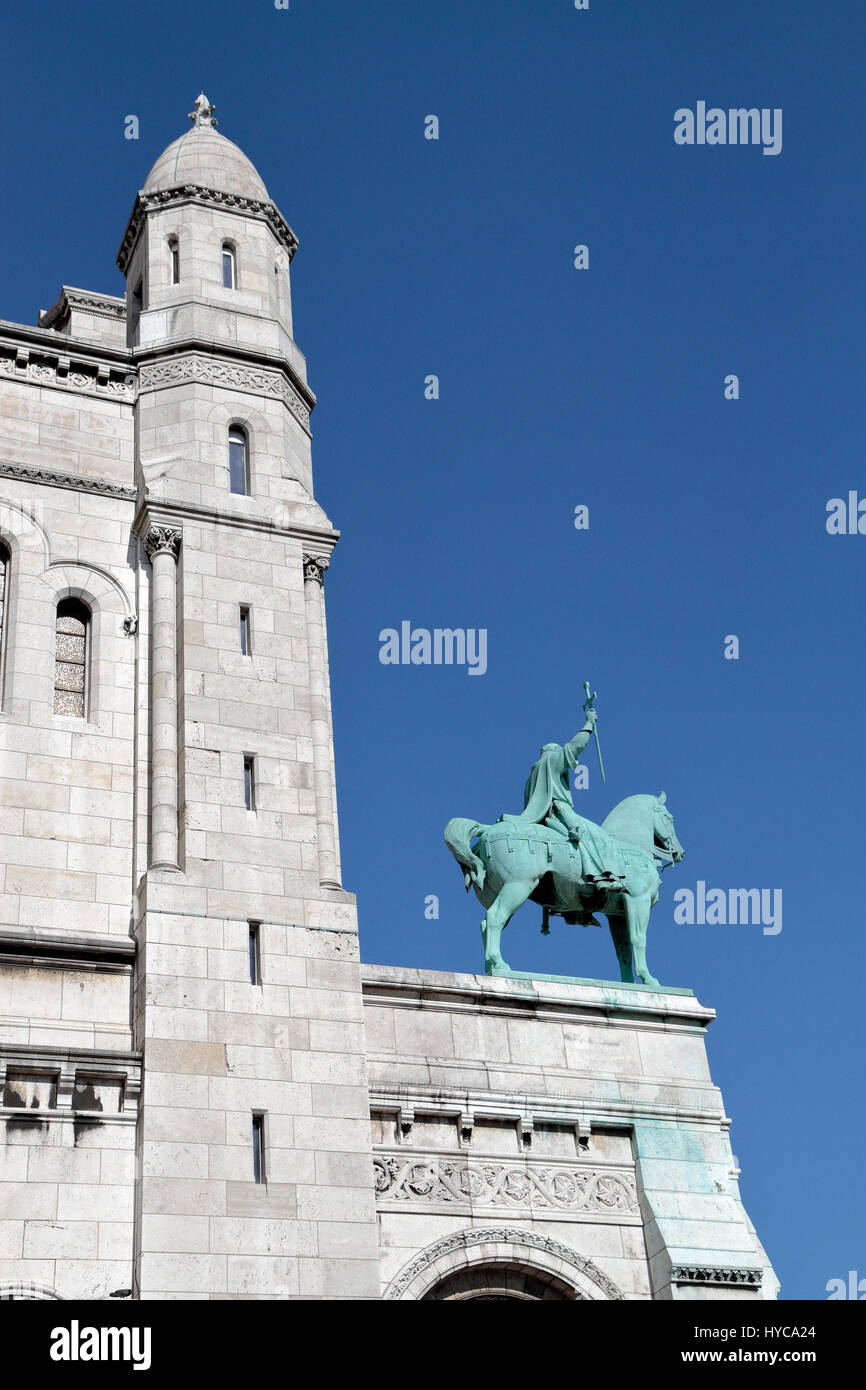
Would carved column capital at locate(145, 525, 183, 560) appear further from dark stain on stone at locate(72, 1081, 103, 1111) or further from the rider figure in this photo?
dark stain on stone at locate(72, 1081, 103, 1111)

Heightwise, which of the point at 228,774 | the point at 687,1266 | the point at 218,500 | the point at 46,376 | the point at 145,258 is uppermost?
the point at 145,258

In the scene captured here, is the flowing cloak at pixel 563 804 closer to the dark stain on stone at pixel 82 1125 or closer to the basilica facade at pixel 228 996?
the basilica facade at pixel 228 996

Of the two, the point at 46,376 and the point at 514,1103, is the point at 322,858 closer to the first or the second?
the point at 514,1103

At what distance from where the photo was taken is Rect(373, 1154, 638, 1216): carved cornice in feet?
85.4

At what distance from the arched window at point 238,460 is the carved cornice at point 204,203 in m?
5.65

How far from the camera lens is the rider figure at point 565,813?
3069 centimetres

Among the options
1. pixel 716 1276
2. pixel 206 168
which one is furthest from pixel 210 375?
pixel 716 1276

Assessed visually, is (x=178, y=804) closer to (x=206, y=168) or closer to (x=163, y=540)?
(x=163, y=540)

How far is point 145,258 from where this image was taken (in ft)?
113

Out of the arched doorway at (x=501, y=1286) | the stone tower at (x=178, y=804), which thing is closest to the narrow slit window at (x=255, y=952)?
the stone tower at (x=178, y=804)

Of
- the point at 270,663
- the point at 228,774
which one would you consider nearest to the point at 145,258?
the point at 270,663

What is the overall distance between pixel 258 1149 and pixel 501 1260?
4273 mm

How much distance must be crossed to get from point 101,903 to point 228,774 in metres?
2.87
